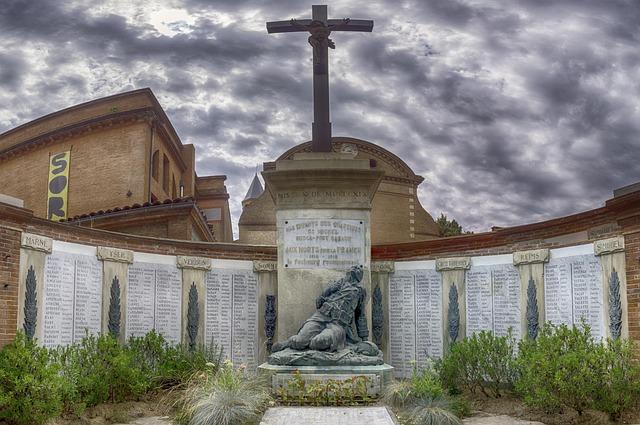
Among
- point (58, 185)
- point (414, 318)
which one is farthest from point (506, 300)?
point (58, 185)

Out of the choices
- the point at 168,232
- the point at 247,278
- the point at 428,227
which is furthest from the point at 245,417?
the point at 428,227

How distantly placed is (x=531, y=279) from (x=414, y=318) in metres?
2.65

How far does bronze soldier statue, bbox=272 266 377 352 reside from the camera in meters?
11.9

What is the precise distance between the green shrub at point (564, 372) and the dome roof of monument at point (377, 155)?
24.1 m

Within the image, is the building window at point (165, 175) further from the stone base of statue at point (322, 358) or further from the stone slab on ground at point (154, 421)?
the stone slab on ground at point (154, 421)

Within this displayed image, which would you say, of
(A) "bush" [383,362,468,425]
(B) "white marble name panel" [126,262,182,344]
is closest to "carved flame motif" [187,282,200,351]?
(B) "white marble name panel" [126,262,182,344]

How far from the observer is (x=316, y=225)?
13742 mm

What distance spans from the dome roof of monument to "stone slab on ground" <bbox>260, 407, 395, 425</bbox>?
960 inches

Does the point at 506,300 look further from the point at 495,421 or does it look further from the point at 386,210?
the point at 386,210

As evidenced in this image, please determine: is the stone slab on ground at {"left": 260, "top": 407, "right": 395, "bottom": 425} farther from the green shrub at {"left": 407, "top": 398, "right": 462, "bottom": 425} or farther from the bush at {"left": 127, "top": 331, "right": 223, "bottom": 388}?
the bush at {"left": 127, "top": 331, "right": 223, "bottom": 388}

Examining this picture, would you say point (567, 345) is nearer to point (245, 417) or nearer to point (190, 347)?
point (245, 417)

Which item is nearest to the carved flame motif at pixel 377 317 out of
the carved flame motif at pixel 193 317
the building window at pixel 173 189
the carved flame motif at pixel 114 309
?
the carved flame motif at pixel 193 317

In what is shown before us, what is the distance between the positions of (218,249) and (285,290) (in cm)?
205

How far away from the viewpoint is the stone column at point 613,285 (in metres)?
11.4
